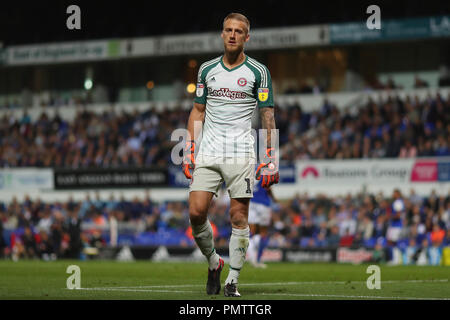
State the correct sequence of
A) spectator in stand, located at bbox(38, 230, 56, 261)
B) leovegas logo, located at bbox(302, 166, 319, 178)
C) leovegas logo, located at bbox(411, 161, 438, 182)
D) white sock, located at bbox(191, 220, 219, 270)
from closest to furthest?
white sock, located at bbox(191, 220, 219, 270)
leovegas logo, located at bbox(411, 161, 438, 182)
spectator in stand, located at bbox(38, 230, 56, 261)
leovegas logo, located at bbox(302, 166, 319, 178)

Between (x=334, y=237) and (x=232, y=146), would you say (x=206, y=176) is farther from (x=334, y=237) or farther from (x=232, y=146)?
(x=334, y=237)

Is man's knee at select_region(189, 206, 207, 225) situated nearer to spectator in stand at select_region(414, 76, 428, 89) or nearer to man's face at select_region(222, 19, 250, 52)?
man's face at select_region(222, 19, 250, 52)

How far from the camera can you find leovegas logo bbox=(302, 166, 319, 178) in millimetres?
30469

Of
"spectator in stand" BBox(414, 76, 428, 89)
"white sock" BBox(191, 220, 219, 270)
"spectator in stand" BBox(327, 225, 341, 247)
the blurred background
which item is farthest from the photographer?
"spectator in stand" BBox(414, 76, 428, 89)

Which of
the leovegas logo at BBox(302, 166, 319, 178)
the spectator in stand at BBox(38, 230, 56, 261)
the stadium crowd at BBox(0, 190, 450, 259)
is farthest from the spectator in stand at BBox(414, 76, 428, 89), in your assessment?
the spectator in stand at BBox(38, 230, 56, 261)

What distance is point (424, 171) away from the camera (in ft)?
92.8

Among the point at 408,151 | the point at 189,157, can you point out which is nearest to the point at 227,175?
the point at 189,157

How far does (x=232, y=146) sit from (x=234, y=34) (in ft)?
3.74

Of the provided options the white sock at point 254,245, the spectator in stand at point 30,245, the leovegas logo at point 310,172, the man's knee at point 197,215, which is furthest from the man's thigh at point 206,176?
the leovegas logo at point 310,172

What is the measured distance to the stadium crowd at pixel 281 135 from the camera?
96.4 feet

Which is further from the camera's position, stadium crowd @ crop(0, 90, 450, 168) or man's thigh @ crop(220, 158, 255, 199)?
stadium crowd @ crop(0, 90, 450, 168)

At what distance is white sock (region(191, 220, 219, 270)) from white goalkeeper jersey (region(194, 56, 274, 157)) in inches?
30.2
